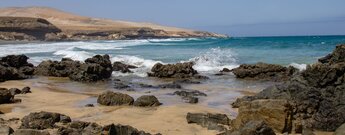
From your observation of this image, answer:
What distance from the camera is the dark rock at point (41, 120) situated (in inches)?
295

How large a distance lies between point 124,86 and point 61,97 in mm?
3117

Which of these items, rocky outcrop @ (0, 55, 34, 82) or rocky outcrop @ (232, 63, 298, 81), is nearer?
rocky outcrop @ (0, 55, 34, 82)

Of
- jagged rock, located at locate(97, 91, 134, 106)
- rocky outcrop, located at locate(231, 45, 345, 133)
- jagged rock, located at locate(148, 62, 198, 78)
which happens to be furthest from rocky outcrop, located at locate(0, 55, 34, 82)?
rocky outcrop, located at locate(231, 45, 345, 133)

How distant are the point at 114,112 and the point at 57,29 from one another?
87.6 meters

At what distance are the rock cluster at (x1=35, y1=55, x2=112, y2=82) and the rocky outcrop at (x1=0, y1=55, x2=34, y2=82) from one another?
531mm

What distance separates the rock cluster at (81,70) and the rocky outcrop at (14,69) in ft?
1.74

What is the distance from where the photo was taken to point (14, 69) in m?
16.6

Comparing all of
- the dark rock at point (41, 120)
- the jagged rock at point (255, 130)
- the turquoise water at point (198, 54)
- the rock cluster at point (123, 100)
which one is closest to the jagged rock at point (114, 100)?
the rock cluster at point (123, 100)

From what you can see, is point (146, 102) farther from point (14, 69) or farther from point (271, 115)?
point (14, 69)

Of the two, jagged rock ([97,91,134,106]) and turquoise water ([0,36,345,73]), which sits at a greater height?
jagged rock ([97,91,134,106])

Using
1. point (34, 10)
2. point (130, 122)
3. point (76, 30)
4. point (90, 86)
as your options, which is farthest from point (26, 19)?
point (130, 122)

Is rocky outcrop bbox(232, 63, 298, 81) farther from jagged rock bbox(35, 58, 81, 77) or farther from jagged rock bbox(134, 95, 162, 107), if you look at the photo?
jagged rock bbox(134, 95, 162, 107)

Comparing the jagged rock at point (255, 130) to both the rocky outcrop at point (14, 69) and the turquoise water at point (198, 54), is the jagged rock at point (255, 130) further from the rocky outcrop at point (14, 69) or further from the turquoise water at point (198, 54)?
the turquoise water at point (198, 54)

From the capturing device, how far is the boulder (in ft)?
24.0
